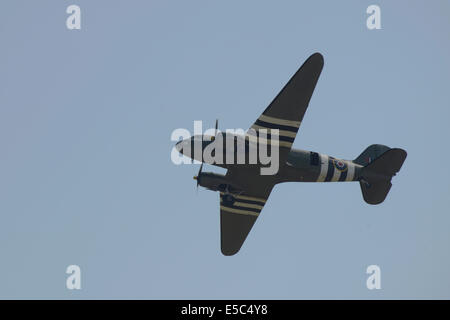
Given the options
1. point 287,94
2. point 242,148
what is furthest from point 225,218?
point 287,94

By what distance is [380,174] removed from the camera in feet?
136

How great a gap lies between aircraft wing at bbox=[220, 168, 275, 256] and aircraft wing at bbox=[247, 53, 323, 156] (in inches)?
115

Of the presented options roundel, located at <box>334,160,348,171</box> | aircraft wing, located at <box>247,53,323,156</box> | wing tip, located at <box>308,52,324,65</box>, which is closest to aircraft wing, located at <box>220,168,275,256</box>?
aircraft wing, located at <box>247,53,323,156</box>

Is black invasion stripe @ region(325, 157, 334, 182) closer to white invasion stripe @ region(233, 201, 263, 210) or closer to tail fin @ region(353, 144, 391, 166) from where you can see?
tail fin @ region(353, 144, 391, 166)

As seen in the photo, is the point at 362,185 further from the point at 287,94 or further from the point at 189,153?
the point at 189,153

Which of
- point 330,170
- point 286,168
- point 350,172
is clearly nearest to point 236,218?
point 286,168

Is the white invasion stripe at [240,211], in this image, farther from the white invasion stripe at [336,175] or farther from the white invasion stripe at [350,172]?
the white invasion stripe at [350,172]

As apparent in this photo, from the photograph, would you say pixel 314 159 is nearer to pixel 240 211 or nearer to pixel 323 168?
pixel 323 168

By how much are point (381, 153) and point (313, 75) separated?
27.6 ft

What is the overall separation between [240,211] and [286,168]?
4.41 meters

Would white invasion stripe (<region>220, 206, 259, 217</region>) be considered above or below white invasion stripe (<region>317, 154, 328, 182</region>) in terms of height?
below

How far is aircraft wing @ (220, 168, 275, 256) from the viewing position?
4075 cm

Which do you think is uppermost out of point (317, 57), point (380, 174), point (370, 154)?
point (317, 57)

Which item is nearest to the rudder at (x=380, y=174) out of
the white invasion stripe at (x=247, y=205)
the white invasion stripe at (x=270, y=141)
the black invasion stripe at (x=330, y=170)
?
the black invasion stripe at (x=330, y=170)
